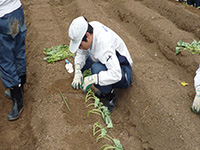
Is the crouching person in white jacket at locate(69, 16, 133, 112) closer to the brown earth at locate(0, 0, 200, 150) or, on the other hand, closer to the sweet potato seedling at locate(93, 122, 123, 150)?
the brown earth at locate(0, 0, 200, 150)

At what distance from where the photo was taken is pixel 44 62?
3465 millimetres

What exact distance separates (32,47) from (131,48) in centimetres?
181

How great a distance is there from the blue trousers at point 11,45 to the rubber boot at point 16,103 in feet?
0.38

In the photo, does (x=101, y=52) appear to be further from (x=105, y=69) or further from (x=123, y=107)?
(x=123, y=107)

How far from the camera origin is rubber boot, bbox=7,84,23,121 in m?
2.81

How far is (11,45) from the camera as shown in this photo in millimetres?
2607

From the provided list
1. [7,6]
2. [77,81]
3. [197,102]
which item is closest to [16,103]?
[77,81]

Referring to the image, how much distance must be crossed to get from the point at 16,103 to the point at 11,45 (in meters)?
0.77

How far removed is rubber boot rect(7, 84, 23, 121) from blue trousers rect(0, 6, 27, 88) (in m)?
0.12

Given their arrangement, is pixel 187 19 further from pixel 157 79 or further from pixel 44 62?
pixel 44 62

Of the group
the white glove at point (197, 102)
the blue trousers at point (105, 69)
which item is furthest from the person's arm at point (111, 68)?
the white glove at point (197, 102)

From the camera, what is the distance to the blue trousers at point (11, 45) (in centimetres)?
248

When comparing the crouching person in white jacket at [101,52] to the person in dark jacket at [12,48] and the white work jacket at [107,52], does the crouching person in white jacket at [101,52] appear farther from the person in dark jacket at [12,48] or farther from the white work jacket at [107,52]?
the person in dark jacket at [12,48]

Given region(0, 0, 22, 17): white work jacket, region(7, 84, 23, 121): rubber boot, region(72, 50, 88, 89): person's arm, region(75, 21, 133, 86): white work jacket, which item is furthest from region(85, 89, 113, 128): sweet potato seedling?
region(0, 0, 22, 17): white work jacket
